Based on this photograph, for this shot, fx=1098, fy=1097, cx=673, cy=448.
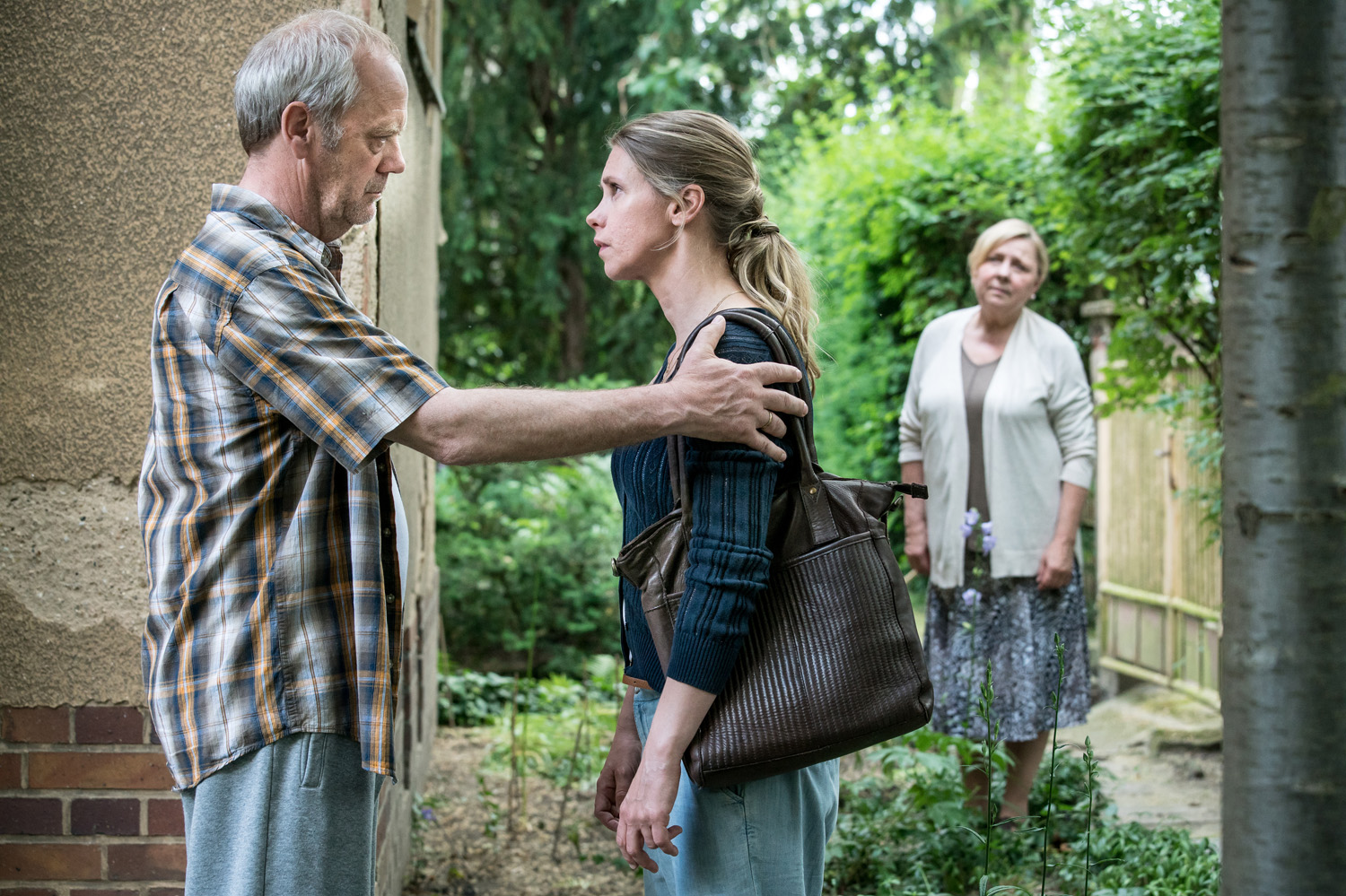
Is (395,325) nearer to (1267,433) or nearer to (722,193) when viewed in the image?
(722,193)

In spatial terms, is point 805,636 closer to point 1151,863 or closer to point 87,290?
point 87,290

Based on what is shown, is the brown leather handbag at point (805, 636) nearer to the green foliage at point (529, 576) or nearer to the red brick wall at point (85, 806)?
the red brick wall at point (85, 806)

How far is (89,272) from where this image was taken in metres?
2.26

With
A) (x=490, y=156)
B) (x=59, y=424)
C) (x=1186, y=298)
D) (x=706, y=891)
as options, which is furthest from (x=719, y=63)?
(x=706, y=891)

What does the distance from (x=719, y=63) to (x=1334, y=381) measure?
1026 cm

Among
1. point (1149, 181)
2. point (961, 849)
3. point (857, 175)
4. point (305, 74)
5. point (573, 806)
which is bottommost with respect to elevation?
point (573, 806)

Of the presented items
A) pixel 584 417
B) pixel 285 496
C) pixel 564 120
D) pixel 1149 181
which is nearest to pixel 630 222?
pixel 584 417

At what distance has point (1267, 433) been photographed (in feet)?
3.44

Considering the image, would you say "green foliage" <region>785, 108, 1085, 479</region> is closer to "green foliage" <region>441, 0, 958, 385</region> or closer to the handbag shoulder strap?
"green foliage" <region>441, 0, 958, 385</region>

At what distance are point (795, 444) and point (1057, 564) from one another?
2.38 meters

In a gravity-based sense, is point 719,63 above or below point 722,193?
above

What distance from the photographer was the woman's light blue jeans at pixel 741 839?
5.22 ft

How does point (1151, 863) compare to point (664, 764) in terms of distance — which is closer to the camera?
point (664, 764)

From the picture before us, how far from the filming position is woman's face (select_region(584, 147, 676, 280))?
5.87 feet
